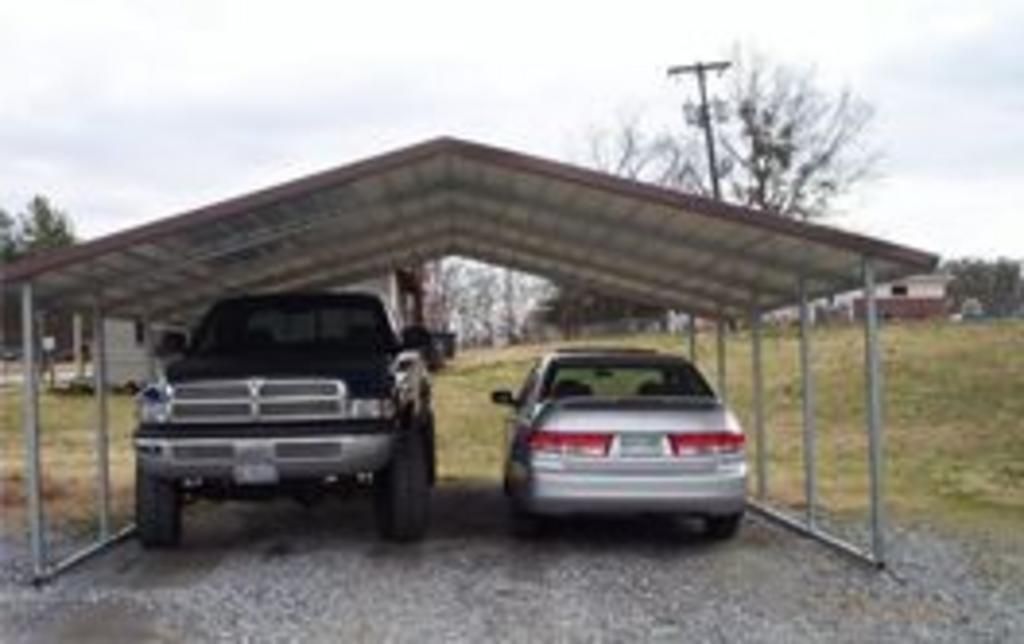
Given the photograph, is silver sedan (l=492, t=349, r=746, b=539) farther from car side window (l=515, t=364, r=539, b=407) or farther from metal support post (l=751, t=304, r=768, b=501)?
metal support post (l=751, t=304, r=768, b=501)

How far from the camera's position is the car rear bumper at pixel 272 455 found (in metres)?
12.7

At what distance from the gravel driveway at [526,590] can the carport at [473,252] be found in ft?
1.78

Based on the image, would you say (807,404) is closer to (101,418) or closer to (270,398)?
(270,398)

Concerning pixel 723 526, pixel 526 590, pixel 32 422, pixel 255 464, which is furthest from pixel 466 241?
pixel 526 590

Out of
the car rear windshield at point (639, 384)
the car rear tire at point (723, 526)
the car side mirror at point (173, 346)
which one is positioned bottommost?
the car rear tire at point (723, 526)

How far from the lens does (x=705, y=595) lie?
11328mm

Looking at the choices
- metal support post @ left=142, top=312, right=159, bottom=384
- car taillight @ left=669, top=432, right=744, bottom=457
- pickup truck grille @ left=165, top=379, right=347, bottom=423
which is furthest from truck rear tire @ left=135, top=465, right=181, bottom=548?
car taillight @ left=669, top=432, right=744, bottom=457

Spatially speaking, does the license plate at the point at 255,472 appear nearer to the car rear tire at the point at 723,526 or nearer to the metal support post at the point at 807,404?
the car rear tire at the point at 723,526

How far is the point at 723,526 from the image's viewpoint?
13734 millimetres

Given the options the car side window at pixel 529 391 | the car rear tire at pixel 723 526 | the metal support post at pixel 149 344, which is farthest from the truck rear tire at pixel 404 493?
the metal support post at pixel 149 344

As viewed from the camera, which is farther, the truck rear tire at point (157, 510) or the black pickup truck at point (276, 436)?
the truck rear tire at point (157, 510)

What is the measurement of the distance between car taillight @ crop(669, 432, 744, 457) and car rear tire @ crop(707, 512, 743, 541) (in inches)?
27.7

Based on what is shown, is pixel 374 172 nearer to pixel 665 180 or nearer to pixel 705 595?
pixel 705 595

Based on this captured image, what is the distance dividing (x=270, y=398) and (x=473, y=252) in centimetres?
691
